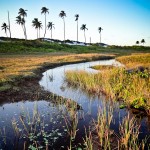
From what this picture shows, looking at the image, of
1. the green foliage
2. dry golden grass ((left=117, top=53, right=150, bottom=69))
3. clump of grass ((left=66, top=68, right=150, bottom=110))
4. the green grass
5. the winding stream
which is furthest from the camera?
the green grass

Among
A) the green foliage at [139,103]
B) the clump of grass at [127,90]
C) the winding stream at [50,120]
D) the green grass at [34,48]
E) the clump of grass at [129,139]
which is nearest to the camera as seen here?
the clump of grass at [129,139]

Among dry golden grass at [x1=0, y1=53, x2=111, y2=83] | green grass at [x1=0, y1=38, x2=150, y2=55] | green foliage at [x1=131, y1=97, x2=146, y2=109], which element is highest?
green grass at [x1=0, y1=38, x2=150, y2=55]

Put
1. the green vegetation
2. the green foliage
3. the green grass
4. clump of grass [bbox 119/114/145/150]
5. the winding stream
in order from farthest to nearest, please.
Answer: the green vegetation
the green grass
the green foliage
the winding stream
clump of grass [bbox 119/114/145/150]

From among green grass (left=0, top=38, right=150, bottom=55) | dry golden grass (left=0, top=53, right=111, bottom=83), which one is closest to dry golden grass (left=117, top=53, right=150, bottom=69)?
dry golden grass (left=0, top=53, right=111, bottom=83)

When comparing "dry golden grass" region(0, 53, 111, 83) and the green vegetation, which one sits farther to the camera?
the green vegetation

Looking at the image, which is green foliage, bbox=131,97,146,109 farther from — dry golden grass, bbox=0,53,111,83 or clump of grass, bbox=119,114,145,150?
dry golden grass, bbox=0,53,111,83

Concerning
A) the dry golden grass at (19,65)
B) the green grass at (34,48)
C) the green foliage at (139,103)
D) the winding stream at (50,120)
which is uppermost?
the green grass at (34,48)

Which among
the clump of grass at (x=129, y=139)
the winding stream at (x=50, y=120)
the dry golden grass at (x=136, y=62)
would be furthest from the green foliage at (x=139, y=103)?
the dry golden grass at (x=136, y=62)

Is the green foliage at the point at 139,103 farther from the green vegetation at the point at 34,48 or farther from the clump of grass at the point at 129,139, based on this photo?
the green vegetation at the point at 34,48

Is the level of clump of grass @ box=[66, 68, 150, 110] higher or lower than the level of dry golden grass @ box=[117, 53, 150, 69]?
lower

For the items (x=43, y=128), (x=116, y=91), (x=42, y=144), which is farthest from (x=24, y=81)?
(x=42, y=144)

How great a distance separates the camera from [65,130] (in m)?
9.80

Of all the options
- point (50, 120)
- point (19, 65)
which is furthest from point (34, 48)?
point (50, 120)

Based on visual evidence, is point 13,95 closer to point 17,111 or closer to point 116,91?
point 17,111
